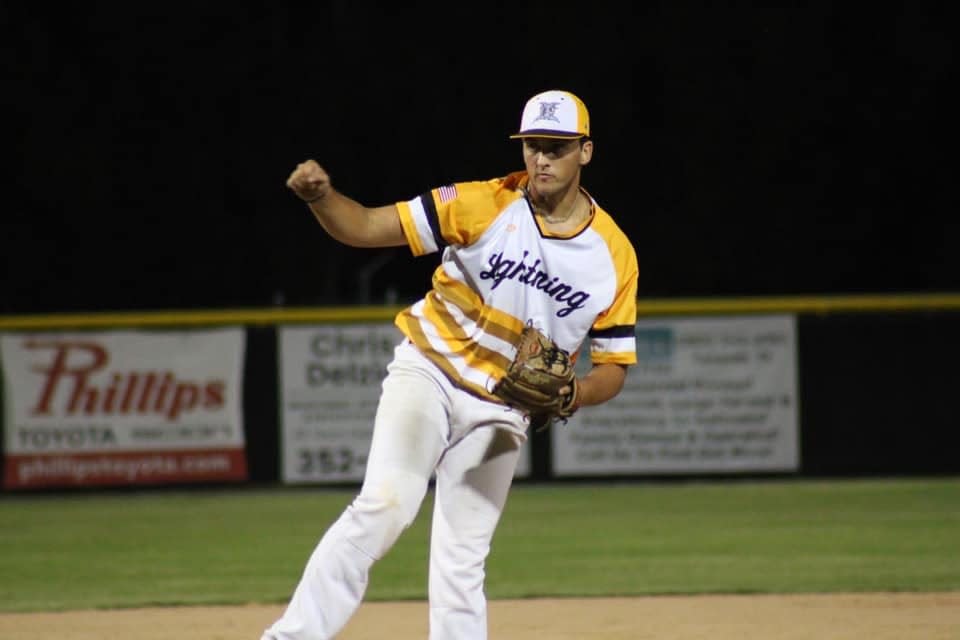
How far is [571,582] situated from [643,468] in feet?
14.3

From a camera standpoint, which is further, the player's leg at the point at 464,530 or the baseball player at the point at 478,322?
the player's leg at the point at 464,530

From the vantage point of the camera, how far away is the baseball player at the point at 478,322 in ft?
14.0

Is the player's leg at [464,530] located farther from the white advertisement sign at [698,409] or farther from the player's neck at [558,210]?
the white advertisement sign at [698,409]

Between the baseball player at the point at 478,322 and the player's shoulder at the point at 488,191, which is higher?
the player's shoulder at the point at 488,191

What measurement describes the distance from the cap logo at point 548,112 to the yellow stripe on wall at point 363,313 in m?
7.72

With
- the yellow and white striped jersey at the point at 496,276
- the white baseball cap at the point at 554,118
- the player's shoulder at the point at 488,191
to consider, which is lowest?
the yellow and white striped jersey at the point at 496,276

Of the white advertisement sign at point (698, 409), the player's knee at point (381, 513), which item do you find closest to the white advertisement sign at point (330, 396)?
the white advertisement sign at point (698, 409)

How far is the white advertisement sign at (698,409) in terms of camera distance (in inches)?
470

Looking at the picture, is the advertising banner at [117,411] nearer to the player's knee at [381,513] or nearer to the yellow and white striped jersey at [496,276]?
the yellow and white striped jersey at [496,276]

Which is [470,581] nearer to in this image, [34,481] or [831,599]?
[831,599]

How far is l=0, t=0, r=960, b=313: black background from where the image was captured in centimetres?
2338

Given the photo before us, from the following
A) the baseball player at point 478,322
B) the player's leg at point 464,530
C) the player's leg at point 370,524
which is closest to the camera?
the player's leg at point 370,524

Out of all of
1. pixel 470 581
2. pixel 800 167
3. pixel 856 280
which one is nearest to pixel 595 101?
pixel 800 167

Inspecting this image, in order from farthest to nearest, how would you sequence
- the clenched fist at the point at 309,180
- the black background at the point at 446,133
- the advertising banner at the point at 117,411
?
the black background at the point at 446,133, the advertising banner at the point at 117,411, the clenched fist at the point at 309,180
